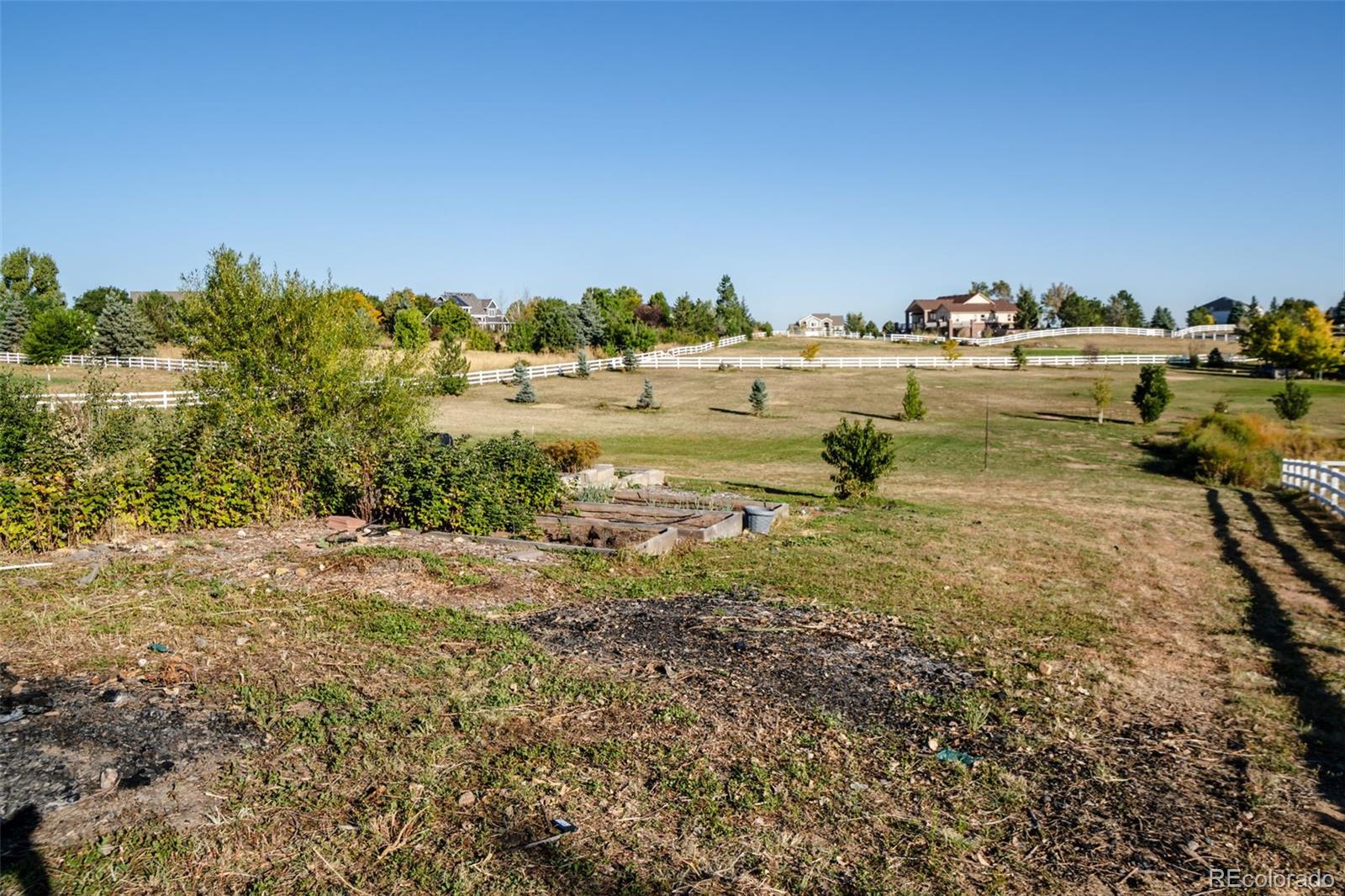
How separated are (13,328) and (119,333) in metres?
17.3

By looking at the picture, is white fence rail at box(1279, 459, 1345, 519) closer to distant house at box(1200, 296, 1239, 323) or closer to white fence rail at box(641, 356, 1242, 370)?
white fence rail at box(641, 356, 1242, 370)

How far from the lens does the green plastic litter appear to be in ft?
17.3

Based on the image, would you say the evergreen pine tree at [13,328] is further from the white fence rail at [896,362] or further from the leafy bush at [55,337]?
the white fence rail at [896,362]

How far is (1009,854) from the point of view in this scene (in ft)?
14.1

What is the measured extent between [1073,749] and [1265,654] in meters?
3.69

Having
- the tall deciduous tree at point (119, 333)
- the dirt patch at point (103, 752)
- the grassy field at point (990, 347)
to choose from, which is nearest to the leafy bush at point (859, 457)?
the dirt patch at point (103, 752)

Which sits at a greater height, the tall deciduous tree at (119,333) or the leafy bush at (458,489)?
the tall deciduous tree at (119,333)

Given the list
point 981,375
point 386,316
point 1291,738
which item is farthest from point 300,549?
point 386,316

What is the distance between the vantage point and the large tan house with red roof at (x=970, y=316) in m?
127

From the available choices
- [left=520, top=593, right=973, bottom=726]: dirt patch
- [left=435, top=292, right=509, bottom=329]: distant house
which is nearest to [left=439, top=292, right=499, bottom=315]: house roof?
[left=435, top=292, right=509, bottom=329]: distant house

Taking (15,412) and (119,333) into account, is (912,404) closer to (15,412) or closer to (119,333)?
(15,412)

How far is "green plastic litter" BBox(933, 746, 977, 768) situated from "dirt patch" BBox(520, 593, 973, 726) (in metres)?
0.47

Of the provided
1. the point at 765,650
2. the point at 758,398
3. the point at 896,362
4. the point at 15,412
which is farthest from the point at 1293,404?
the point at 15,412

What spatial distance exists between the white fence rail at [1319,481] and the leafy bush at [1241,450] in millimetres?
590
